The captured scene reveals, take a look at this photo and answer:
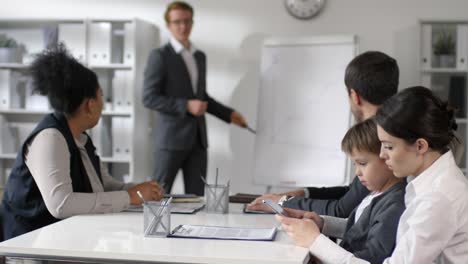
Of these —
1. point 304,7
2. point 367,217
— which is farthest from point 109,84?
point 367,217

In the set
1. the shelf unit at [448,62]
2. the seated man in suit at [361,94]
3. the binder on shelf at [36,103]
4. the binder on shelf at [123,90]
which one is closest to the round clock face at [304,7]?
the shelf unit at [448,62]

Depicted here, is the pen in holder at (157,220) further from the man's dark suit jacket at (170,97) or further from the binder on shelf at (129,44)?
the binder on shelf at (129,44)

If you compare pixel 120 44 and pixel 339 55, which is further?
pixel 120 44

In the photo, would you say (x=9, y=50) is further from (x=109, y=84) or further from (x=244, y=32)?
(x=244, y=32)

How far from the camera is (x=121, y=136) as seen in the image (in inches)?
191

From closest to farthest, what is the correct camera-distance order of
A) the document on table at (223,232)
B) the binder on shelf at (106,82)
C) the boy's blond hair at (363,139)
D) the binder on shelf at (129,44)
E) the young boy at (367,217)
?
the young boy at (367,217) < the document on table at (223,232) < the boy's blond hair at (363,139) < the binder on shelf at (129,44) < the binder on shelf at (106,82)

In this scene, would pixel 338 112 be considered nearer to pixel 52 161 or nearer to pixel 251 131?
pixel 251 131

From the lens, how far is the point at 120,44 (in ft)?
16.3

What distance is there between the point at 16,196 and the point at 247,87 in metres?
2.82

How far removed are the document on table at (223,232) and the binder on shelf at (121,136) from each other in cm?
290

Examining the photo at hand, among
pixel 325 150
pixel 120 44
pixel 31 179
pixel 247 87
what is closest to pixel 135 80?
pixel 120 44

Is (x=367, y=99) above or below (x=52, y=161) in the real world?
above

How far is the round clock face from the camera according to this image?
4797 millimetres

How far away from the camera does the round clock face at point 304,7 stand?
189 inches
